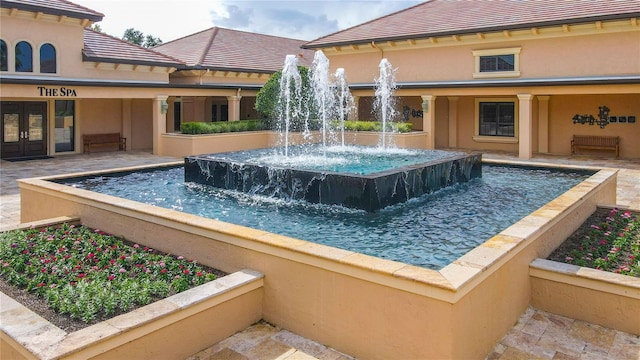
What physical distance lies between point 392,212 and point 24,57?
17358 millimetres

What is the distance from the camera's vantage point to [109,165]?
1761 centimetres

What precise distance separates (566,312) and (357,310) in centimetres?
256

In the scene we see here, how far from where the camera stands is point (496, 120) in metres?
22.4

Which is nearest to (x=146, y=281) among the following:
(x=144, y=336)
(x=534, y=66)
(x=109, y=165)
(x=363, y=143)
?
(x=144, y=336)

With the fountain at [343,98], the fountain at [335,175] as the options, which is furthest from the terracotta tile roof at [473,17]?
the fountain at [335,175]

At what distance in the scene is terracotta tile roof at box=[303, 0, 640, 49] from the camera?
61.6 feet

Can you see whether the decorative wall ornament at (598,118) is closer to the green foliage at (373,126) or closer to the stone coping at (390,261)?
the green foliage at (373,126)

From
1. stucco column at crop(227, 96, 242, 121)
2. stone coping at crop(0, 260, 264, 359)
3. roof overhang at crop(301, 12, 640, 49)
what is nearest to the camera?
stone coping at crop(0, 260, 264, 359)

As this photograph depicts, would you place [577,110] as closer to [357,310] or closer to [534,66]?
[534,66]

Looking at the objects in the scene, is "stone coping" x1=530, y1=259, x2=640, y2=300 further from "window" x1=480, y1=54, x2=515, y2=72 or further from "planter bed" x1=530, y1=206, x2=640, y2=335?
"window" x1=480, y1=54, x2=515, y2=72

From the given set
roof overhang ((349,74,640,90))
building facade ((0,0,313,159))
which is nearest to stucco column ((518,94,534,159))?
roof overhang ((349,74,640,90))

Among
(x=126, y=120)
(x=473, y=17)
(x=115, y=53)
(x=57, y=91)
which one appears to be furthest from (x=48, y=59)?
(x=473, y=17)

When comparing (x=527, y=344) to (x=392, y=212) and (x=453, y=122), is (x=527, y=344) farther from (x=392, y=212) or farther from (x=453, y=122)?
(x=453, y=122)

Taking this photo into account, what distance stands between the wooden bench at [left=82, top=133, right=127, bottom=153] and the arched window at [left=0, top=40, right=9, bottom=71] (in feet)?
13.6
